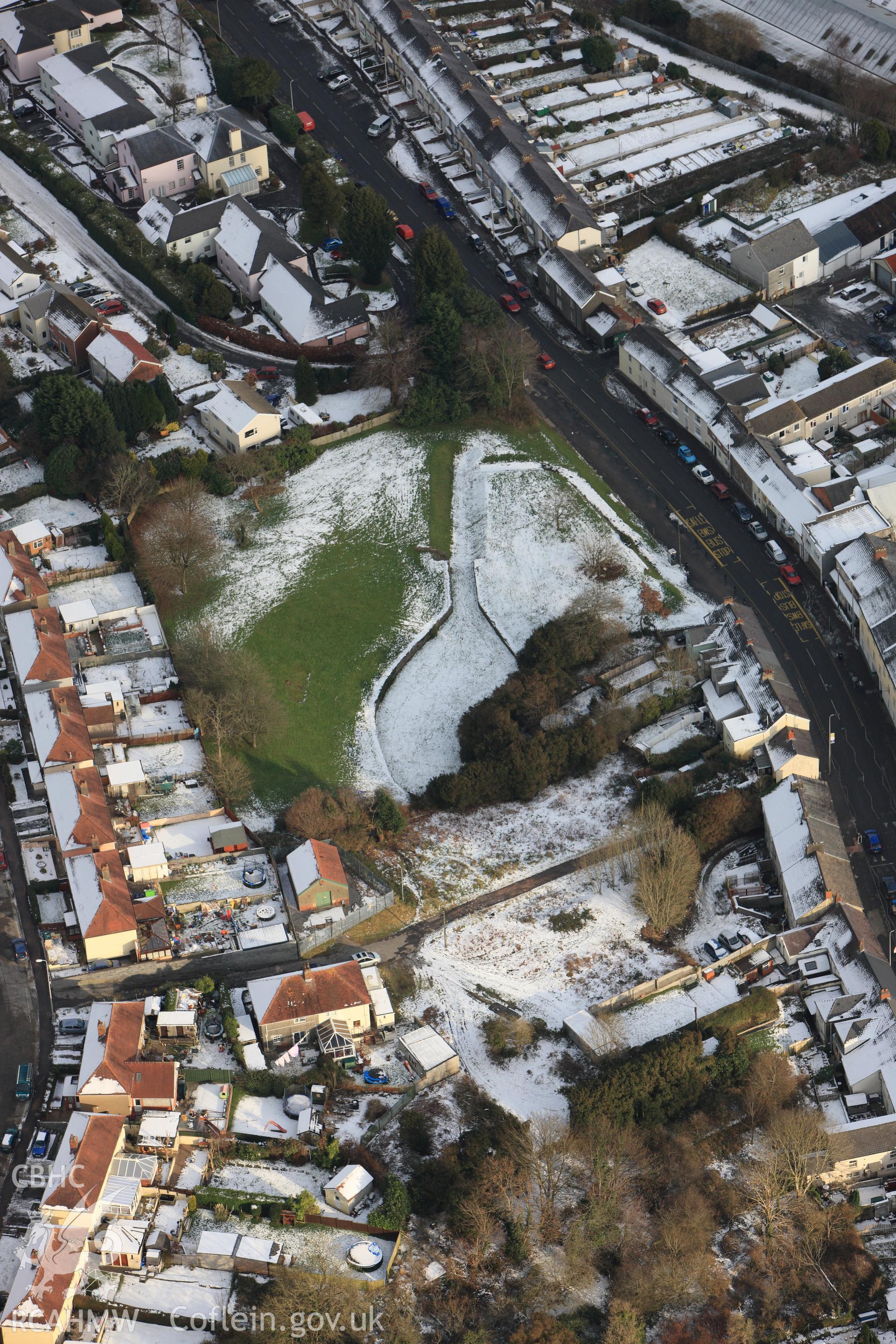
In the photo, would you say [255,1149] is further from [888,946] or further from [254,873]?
[888,946]

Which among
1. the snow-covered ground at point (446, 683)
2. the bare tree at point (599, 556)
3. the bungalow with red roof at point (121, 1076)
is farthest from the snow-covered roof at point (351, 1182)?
the bare tree at point (599, 556)

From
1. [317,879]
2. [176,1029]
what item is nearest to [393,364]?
[317,879]

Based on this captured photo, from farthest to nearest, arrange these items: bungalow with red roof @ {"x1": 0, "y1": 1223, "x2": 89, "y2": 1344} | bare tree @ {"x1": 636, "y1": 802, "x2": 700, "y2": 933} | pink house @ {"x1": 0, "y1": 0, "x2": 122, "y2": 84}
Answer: pink house @ {"x1": 0, "y1": 0, "x2": 122, "y2": 84} < bare tree @ {"x1": 636, "y1": 802, "x2": 700, "y2": 933} < bungalow with red roof @ {"x1": 0, "y1": 1223, "x2": 89, "y2": 1344}

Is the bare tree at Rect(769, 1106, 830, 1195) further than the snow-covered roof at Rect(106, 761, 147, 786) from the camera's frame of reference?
No

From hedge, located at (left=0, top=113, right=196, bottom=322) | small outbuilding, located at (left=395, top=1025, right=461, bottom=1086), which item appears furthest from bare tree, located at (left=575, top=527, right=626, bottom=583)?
hedge, located at (left=0, top=113, right=196, bottom=322)

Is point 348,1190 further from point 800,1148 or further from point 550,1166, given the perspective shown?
point 800,1148

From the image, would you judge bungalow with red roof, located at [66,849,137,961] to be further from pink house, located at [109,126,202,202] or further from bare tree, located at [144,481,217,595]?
pink house, located at [109,126,202,202]

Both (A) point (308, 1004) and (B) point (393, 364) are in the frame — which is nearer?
(A) point (308, 1004)

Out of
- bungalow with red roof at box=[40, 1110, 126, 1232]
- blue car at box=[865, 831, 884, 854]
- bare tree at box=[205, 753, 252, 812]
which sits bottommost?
bungalow with red roof at box=[40, 1110, 126, 1232]
